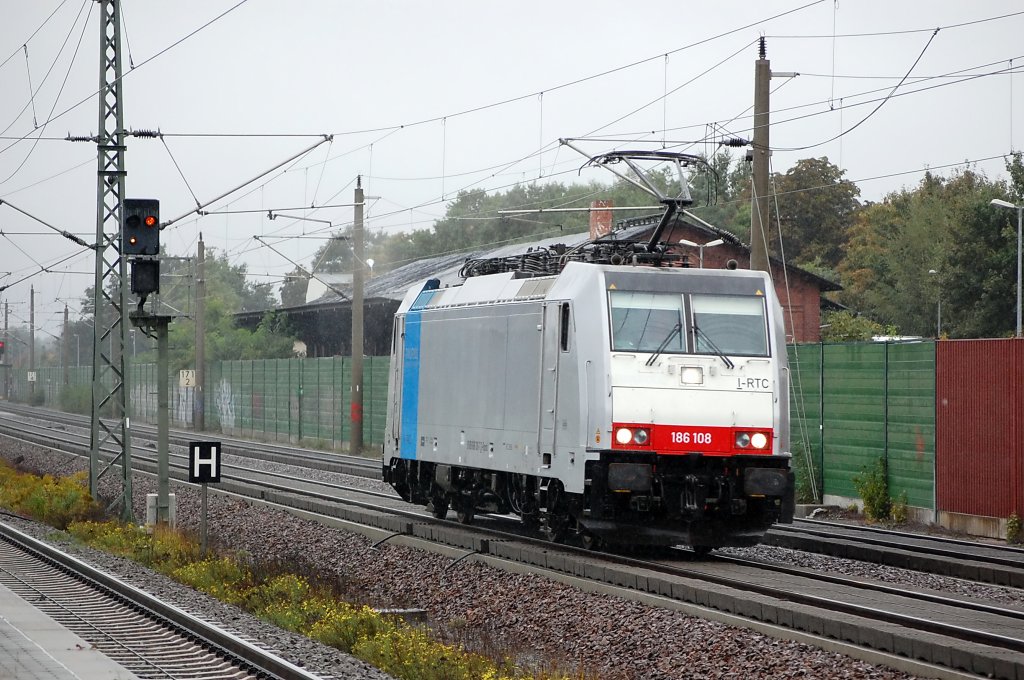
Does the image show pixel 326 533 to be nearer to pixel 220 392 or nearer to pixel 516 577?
pixel 516 577

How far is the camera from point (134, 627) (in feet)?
41.9

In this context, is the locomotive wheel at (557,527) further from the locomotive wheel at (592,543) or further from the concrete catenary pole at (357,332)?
the concrete catenary pole at (357,332)

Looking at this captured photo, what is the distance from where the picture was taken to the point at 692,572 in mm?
14273

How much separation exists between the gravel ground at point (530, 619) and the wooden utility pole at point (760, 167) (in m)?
6.42

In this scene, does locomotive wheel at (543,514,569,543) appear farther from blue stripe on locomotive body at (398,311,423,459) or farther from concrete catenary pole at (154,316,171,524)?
concrete catenary pole at (154,316,171,524)

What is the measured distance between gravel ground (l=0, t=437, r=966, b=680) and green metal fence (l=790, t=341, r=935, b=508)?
5.09 m

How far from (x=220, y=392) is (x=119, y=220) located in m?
38.7

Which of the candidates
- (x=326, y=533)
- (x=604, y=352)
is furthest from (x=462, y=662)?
(x=326, y=533)

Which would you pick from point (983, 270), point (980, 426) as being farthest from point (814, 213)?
point (980, 426)

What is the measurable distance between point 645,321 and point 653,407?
1062 mm

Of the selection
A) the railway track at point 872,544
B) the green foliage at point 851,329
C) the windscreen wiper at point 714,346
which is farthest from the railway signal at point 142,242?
the green foliage at point 851,329

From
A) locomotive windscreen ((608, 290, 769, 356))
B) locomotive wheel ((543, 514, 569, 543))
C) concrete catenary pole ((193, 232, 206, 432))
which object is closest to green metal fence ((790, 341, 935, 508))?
locomotive windscreen ((608, 290, 769, 356))

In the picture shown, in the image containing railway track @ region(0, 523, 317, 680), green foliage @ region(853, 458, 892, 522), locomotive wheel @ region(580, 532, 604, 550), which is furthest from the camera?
green foliage @ region(853, 458, 892, 522)

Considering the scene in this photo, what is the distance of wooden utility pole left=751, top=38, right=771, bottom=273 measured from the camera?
22406mm
